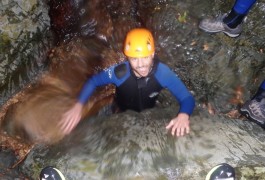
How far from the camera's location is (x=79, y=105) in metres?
4.36

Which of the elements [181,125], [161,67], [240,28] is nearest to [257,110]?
[240,28]

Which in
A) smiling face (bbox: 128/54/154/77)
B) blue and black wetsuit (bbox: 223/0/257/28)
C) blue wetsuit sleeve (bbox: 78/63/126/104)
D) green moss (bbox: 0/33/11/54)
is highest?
green moss (bbox: 0/33/11/54)

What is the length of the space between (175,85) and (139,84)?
0.56 metres

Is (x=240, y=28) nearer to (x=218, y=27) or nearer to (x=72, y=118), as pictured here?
(x=218, y=27)

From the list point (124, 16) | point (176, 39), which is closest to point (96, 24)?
point (124, 16)

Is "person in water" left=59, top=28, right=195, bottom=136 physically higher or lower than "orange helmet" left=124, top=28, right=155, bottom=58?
lower

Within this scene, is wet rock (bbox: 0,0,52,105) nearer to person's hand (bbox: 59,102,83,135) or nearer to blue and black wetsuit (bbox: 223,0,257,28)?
person's hand (bbox: 59,102,83,135)

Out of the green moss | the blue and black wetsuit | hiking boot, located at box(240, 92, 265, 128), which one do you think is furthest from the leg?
the green moss

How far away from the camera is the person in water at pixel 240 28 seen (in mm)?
4732

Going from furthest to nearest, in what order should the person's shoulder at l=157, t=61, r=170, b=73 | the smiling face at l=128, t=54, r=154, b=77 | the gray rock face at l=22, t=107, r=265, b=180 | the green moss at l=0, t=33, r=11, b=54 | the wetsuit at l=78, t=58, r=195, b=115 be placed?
the green moss at l=0, t=33, r=11, b=54 < the person's shoulder at l=157, t=61, r=170, b=73 < the wetsuit at l=78, t=58, r=195, b=115 < the smiling face at l=128, t=54, r=154, b=77 < the gray rock face at l=22, t=107, r=265, b=180

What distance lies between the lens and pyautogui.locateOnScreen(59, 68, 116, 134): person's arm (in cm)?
427

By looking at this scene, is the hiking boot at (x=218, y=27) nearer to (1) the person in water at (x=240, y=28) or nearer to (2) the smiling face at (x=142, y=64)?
(1) the person in water at (x=240, y=28)

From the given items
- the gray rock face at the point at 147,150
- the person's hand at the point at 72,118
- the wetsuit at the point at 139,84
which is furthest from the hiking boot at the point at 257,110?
the person's hand at the point at 72,118

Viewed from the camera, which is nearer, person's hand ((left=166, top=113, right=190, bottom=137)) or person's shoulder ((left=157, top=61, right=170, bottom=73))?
person's hand ((left=166, top=113, right=190, bottom=137))
